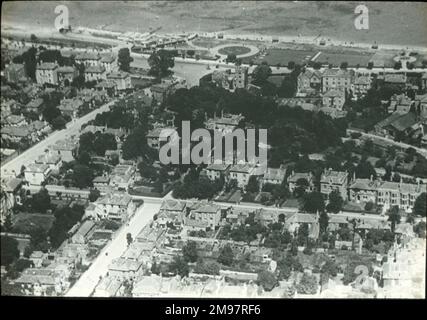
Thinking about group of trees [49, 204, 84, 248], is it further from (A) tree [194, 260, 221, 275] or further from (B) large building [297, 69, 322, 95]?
(B) large building [297, 69, 322, 95]

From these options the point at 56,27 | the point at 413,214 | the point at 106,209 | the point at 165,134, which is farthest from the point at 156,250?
the point at 56,27

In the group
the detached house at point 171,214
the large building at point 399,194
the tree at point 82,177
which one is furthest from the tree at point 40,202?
Answer: the large building at point 399,194

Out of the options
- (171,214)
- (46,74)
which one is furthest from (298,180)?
(46,74)

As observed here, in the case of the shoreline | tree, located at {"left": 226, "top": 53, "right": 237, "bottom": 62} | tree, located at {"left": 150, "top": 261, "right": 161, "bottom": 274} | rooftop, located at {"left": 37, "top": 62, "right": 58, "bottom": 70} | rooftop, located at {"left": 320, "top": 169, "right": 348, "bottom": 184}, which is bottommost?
tree, located at {"left": 150, "top": 261, "right": 161, "bottom": 274}

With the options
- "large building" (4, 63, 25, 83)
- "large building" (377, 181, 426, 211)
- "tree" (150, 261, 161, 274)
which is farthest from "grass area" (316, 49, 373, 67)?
"large building" (4, 63, 25, 83)

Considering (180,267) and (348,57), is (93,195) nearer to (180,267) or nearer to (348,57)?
(180,267)

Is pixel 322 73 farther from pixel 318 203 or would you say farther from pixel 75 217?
pixel 75 217

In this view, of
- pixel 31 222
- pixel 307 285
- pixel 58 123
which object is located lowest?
pixel 307 285
